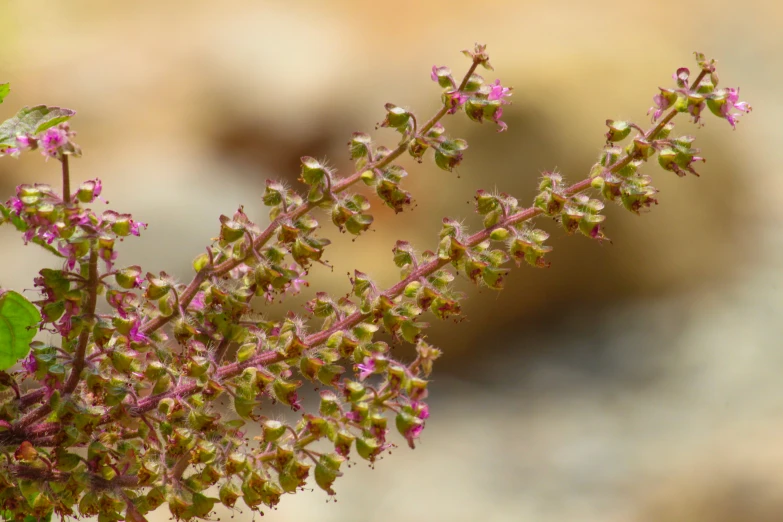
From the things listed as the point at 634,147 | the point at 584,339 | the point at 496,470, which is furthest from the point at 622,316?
the point at 634,147

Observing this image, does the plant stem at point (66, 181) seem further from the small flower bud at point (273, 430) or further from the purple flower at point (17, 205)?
the small flower bud at point (273, 430)

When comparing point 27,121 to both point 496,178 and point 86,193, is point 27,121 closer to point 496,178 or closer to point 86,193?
point 86,193

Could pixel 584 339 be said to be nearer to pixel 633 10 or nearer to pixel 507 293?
pixel 507 293

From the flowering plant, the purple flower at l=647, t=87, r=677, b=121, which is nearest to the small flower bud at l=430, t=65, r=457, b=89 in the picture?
the flowering plant

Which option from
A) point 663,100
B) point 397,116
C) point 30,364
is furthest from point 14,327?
point 663,100

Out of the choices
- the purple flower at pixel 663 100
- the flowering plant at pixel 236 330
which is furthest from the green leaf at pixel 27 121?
the purple flower at pixel 663 100

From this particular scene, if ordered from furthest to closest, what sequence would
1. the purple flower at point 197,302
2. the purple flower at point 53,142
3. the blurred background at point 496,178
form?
the blurred background at point 496,178
the purple flower at point 197,302
the purple flower at point 53,142
